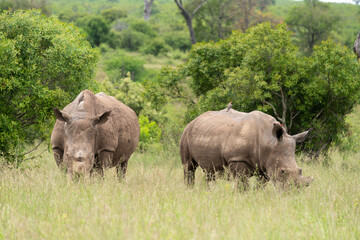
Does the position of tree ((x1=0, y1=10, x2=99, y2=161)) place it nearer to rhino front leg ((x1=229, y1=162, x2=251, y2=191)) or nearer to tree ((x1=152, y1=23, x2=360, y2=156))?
rhino front leg ((x1=229, y1=162, x2=251, y2=191))

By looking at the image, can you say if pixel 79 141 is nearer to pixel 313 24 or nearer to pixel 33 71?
pixel 33 71

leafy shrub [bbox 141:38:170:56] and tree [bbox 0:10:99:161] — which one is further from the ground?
tree [bbox 0:10:99:161]

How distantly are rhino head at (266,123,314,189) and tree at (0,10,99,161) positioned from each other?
4.63m

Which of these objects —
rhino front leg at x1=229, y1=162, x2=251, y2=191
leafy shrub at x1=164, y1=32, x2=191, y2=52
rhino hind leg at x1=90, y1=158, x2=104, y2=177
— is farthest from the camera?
leafy shrub at x1=164, y1=32, x2=191, y2=52

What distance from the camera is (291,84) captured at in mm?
13516

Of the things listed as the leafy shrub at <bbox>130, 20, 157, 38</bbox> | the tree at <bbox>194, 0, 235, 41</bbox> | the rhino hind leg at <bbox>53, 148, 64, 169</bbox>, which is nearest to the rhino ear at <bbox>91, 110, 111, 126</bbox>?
the rhino hind leg at <bbox>53, 148, 64, 169</bbox>

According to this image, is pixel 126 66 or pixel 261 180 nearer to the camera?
pixel 261 180

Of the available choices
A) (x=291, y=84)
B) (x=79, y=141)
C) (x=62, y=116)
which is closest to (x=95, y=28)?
(x=291, y=84)

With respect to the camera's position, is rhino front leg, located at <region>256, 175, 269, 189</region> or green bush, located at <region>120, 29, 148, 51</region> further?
green bush, located at <region>120, 29, 148, 51</region>

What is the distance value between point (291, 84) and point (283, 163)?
18.4ft

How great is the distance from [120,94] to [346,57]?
11056 mm

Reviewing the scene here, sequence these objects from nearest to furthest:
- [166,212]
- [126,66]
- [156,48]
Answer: [166,212], [126,66], [156,48]

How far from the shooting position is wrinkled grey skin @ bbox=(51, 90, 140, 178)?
829cm

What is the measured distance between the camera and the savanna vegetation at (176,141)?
595 cm
